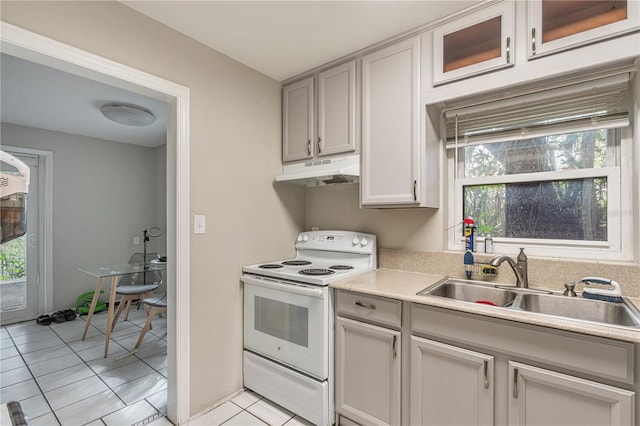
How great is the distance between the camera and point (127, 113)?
299cm

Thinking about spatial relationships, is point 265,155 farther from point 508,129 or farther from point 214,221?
point 508,129

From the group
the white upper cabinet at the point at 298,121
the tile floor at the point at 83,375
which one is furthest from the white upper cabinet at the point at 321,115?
the tile floor at the point at 83,375

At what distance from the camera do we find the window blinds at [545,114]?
1.52 metres

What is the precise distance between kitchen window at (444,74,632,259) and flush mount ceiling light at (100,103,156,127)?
285cm

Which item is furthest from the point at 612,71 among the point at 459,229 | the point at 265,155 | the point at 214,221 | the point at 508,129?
the point at 214,221

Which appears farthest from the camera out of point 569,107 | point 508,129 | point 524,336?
point 508,129

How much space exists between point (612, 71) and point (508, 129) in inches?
20.1

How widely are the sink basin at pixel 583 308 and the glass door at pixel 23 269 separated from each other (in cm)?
498

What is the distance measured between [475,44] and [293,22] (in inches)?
39.5

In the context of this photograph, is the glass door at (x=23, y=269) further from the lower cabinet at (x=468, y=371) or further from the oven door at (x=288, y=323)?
the lower cabinet at (x=468, y=371)

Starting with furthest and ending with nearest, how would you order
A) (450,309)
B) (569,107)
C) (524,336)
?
(569,107), (450,309), (524,336)

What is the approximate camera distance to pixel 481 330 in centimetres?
128

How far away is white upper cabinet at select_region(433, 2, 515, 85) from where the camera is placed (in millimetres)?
1509

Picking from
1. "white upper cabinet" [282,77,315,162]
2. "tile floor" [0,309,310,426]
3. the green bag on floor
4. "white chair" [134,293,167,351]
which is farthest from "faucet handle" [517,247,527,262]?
the green bag on floor
